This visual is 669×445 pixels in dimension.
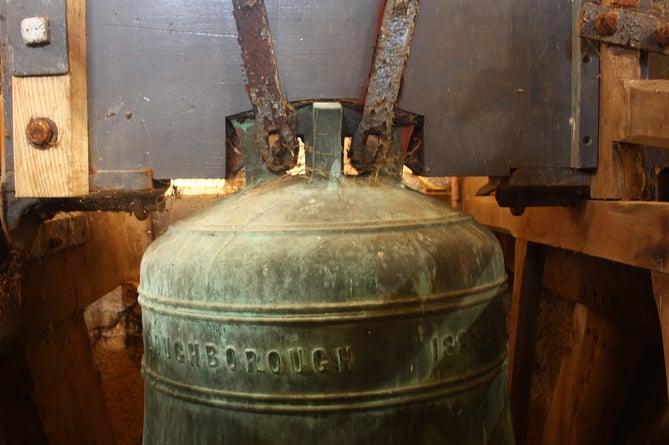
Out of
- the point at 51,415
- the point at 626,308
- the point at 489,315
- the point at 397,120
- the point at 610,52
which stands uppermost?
the point at 610,52

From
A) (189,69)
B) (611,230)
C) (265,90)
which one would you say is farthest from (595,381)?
(189,69)

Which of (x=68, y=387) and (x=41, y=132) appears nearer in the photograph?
(x=41, y=132)

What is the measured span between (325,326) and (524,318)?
1387mm

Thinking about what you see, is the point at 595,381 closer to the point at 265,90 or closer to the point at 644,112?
the point at 644,112

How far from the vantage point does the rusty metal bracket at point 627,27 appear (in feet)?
4.91

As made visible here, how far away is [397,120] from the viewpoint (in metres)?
1.50

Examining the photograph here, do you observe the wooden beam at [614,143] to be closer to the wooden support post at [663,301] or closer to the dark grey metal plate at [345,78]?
the dark grey metal plate at [345,78]

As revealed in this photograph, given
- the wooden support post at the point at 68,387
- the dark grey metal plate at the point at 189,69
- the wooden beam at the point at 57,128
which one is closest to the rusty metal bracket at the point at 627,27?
the dark grey metal plate at the point at 189,69

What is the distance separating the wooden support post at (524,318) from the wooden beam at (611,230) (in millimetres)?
226

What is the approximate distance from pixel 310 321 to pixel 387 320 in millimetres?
131

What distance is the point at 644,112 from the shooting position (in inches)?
54.7

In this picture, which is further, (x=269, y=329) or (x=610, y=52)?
(x=610, y=52)

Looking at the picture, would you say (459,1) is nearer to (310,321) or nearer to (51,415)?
(310,321)

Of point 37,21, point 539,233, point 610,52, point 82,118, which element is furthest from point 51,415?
point 610,52
